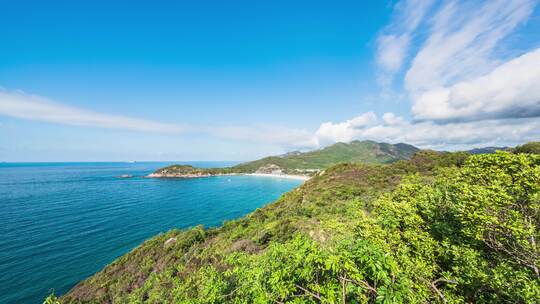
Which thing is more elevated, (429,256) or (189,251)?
(429,256)

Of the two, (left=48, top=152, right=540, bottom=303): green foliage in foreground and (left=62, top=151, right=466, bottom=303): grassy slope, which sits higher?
(left=48, top=152, right=540, bottom=303): green foliage in foreground

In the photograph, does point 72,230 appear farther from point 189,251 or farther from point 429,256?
point 429,256

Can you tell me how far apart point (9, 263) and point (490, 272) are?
44374 mm

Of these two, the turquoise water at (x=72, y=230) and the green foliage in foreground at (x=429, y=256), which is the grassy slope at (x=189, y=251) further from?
the turquoise water at (x=72, y=230)

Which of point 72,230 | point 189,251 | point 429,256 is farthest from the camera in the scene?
point 72,230

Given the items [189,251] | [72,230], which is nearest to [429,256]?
[189,251]

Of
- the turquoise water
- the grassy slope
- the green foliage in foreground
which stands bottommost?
the turquoise water

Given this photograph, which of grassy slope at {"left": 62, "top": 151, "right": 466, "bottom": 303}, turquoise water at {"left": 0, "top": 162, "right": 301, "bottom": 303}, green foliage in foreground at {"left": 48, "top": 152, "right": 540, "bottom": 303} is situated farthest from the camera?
turquoise water at {"left": 0, "top": 162, "right": 301, "bottom": 303}

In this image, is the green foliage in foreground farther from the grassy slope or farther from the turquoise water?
the turquoise water

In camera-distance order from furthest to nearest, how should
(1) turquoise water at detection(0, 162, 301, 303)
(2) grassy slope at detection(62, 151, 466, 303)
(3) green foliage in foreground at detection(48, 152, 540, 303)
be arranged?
(1) turquoise water at detection(0, 162, 301, 303), (2) grassy slope at detection(62, 151, 466, 303), (3) green foliage in foreground at detection(48, 152, 540, 303)

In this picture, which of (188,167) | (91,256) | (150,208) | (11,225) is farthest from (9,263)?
(188,167)

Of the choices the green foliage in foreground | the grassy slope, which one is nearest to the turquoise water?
A: the grassy slope

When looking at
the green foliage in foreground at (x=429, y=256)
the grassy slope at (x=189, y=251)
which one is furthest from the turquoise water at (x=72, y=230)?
the green foliage in foreground at (x=429, y=256)

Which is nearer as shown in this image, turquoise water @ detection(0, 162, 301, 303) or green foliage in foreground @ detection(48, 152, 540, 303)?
green foliage in foreground @ detection(48, 152, 540, 303)
